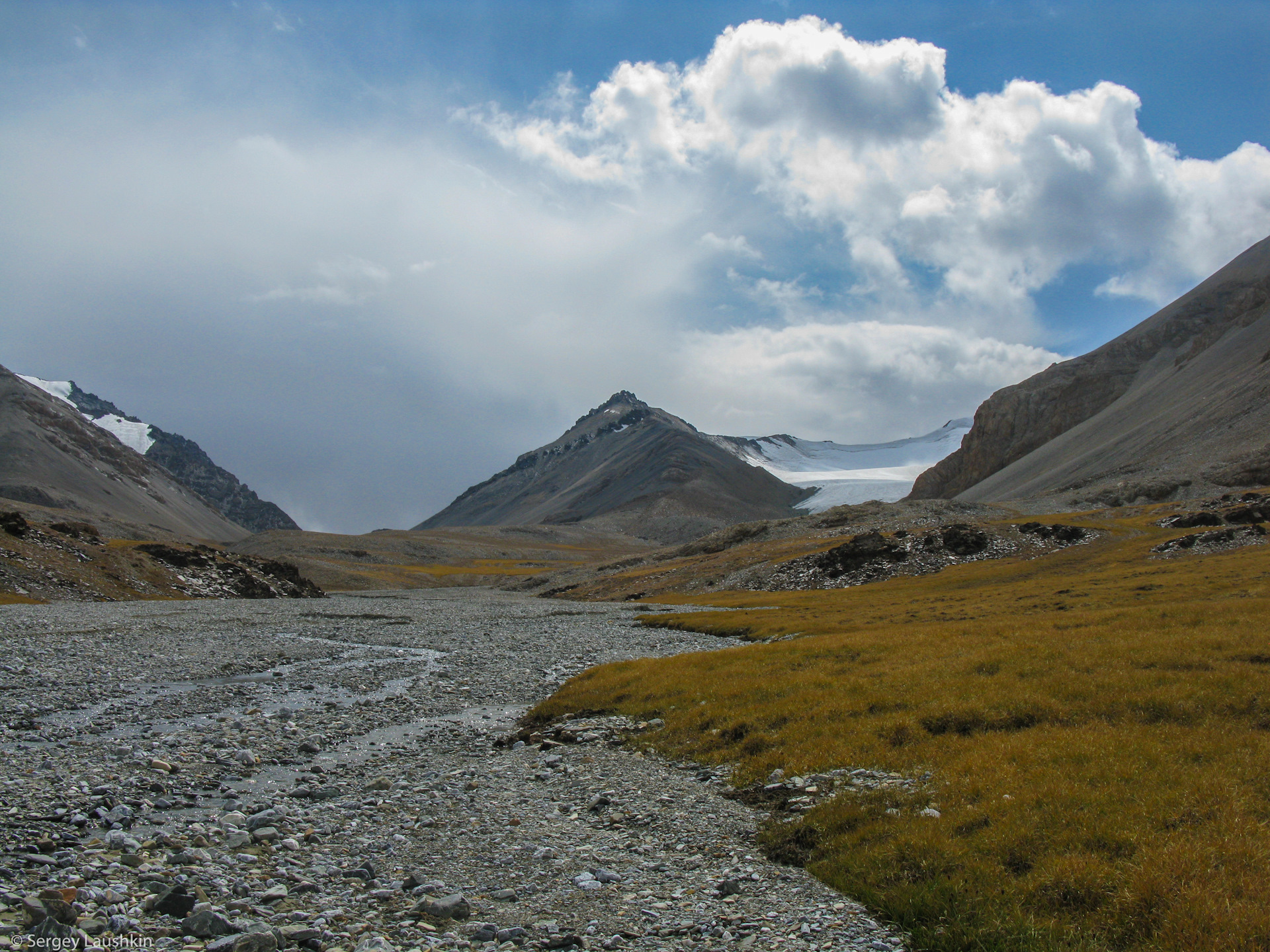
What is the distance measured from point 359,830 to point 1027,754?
14.2 m

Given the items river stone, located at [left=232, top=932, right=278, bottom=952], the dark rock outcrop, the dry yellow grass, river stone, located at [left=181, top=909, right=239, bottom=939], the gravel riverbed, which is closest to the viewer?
the dry yellow grass

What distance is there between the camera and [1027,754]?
1480cm

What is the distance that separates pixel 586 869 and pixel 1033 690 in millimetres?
12775

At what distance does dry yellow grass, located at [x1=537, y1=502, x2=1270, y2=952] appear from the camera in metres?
9.80

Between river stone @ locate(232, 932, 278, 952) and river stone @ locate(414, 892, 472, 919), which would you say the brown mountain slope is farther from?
river stone @ locate(232, 932, 278, 952)

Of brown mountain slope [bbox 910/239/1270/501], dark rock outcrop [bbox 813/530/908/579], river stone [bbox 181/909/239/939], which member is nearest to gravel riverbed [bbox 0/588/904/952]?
river stone [bbox 181/909/239/939]

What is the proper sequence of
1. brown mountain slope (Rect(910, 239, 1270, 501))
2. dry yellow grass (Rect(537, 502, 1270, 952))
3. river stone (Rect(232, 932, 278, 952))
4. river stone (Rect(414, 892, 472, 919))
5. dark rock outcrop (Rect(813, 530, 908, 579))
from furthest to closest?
brown mountain slope (Rect(910, 239, 1270, 501)), dark rock outcrop (Rect(813, 530, 908, 579)), river stone (Rect(414, 892, 472, 919)), river stone (Rect(232, 932, 278, 952)), dry yellow grass (Rect(537, 502, 1270, 952))

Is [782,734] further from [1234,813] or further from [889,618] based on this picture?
[889,618]

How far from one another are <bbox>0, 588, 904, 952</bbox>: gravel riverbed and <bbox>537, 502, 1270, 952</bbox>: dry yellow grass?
1.28 metres

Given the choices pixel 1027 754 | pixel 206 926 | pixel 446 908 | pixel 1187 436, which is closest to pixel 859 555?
pixel 1027 754

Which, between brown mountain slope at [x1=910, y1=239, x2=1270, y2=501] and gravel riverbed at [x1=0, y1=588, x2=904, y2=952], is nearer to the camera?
gravel riverbed at [x1=0, y1=588, x2=904, y2=952]

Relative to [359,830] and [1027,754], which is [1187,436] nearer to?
[1027,754]

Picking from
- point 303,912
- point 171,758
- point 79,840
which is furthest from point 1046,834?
point 171,758

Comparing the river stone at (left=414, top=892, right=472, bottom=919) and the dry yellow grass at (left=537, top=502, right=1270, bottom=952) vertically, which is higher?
the dry yellow grass at (left=537, top=502, right=1270, bottom=952)
